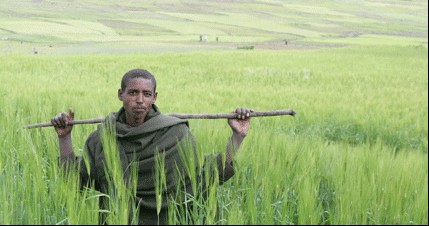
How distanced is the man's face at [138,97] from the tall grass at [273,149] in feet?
1.13

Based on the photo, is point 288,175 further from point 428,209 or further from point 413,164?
point 428,209

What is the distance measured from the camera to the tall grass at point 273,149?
77.5 inches

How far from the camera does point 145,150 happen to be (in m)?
2.63

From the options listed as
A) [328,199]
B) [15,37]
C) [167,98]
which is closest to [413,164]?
[328,199]

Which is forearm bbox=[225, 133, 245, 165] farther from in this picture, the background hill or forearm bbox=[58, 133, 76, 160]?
the background hill

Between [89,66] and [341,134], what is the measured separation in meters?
10.1

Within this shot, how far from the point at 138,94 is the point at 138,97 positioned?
2cm

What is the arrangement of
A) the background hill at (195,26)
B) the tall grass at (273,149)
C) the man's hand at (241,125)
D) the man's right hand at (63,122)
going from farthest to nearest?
the background hill at (195,26)
the man's right hand at (63,122)
the man's hand at (241,125)
the tall grass at (273,149)

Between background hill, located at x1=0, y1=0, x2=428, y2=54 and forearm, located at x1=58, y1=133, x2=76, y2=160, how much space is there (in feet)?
89.1

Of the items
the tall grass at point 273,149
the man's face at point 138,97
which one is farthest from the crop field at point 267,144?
the man's face at point 138,97

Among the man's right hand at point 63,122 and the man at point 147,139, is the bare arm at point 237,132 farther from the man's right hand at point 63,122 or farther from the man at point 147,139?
the man's right hand at point 63,122

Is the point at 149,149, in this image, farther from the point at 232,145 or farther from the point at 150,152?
the point at 232,145

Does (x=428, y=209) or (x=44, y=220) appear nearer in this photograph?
(x=428, y=209)

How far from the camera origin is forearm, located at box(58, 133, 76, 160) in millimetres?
2777
